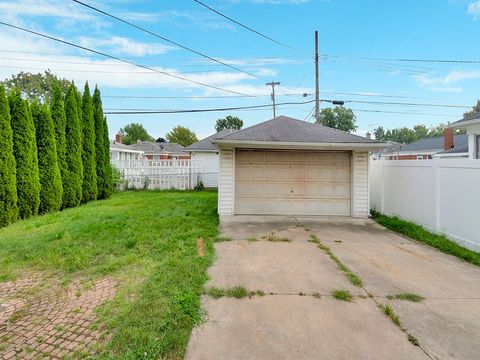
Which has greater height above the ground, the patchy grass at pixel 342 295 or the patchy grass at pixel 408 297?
the patchy grass at pixel 342 295

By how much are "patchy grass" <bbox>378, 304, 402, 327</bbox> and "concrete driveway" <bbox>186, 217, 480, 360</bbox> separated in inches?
1.4

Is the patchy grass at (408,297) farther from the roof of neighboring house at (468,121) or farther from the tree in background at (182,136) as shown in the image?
the tree in background at (182,136)

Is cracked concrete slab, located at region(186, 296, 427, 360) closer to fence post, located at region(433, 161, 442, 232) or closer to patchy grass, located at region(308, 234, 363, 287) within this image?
patchy grass, located at region(308, 234, 363, 287)

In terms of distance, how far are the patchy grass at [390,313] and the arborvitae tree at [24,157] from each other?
8731 mm

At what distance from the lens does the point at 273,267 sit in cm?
415

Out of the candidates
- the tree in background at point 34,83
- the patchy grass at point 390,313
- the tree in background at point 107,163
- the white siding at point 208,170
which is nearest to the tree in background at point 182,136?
the tree in background at point 34,83

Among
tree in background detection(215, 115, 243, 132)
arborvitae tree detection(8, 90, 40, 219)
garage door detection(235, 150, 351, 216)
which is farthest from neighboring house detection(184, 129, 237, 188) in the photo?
tree in background detection(215, 115, 243, 132)

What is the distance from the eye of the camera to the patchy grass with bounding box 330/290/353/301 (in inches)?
126

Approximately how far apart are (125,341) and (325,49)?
16.4m

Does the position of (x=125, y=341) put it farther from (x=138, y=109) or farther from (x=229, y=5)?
(x=138, y=109)

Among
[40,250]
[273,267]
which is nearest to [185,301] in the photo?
[273,267]

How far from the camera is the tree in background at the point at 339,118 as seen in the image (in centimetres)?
5109

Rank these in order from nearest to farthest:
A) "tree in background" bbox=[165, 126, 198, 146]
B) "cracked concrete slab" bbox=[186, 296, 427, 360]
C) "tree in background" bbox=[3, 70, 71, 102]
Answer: "cracked concrete slab" bbox=[186, 296, 427, 360], "tree in background" bbox=[3, 70, 71, 102], "tree in background" bbox=[165, 126, 198, 146]

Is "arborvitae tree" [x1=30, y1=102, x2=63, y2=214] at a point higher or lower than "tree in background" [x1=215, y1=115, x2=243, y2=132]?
lower
